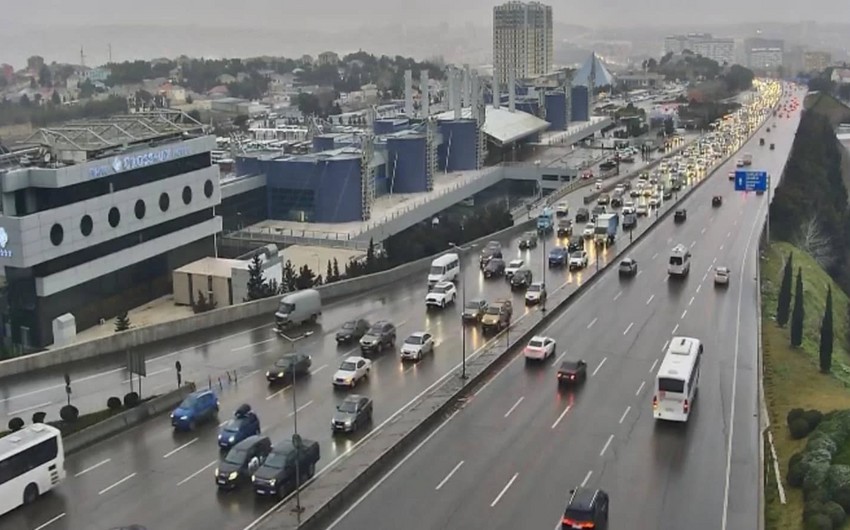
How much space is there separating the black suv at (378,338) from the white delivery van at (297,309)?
2551mm

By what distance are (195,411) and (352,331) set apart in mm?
7150

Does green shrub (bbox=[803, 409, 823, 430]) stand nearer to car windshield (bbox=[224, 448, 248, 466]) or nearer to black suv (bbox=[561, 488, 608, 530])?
black suv (bbox=[561, 488, 608, 530])

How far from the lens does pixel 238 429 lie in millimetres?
17750

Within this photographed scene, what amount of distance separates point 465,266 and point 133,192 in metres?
12.2

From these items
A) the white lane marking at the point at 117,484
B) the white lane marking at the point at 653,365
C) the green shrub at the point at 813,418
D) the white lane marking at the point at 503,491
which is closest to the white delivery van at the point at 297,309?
the white lane marking at the point at 653,365

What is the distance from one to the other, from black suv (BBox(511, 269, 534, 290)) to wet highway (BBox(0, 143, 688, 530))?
42 cm

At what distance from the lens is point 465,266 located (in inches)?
1421

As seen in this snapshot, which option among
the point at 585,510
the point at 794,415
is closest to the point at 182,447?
the point at 585,510

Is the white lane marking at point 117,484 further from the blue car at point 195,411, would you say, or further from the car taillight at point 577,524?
the car taillight at point 577,524

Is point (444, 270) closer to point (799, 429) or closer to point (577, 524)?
point (799, 429)

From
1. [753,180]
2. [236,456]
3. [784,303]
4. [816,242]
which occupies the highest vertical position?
[753,180]

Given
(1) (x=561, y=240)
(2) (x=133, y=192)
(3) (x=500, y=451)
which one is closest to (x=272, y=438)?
(3) (x=500, y=451)

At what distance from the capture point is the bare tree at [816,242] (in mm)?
48375

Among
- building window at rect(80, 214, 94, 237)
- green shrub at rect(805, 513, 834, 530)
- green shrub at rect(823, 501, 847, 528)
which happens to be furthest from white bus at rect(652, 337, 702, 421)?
building window at rect(80, 214, 94, 237)
